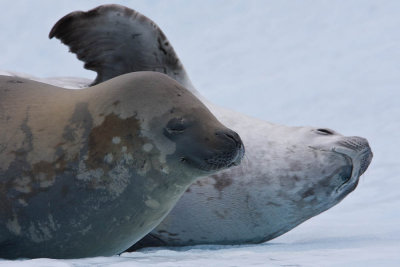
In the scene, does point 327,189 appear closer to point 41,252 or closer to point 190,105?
point 190,105

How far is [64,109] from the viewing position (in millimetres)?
3023

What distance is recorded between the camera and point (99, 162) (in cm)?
287

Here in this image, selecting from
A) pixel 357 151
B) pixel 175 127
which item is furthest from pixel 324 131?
pixel 175 127

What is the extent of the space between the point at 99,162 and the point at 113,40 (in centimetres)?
193

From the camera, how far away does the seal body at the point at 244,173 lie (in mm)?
4309

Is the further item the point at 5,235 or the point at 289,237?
the point at 289,237

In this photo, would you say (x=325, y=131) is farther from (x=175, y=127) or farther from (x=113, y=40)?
(x=175, y=127)

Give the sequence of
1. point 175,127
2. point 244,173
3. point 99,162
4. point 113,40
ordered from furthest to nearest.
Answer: point 113,40 < point 244,173 < point 175,127 < point 99,162

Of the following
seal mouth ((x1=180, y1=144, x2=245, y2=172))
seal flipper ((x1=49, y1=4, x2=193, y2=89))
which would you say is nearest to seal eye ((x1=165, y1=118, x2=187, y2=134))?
seal mouth ((x1=180, y1=144, x2=245, y2=172))

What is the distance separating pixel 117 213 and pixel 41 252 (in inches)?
14.2

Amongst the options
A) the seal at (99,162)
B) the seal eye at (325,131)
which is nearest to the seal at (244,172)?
the seal eye at (325,131)

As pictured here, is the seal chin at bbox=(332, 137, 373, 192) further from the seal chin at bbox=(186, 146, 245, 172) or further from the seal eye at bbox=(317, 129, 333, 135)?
the seal chin at bbox=(186, 146, 245, 172)

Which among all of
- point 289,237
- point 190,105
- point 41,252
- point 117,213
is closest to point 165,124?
point 190,105

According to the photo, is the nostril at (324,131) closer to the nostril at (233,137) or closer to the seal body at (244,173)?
the seal body at (244,173)
